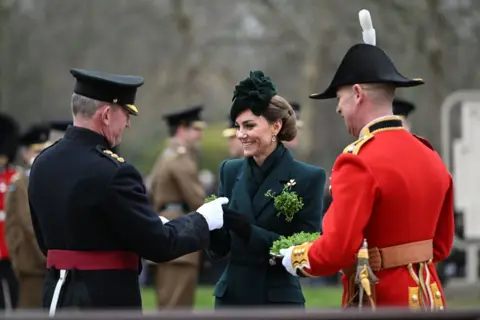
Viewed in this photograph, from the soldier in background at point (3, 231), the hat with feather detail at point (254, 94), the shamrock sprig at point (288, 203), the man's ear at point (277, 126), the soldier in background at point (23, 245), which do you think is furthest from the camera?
the soldier in background at point (3, 231)

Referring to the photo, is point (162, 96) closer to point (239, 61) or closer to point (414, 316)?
point (239, 61)

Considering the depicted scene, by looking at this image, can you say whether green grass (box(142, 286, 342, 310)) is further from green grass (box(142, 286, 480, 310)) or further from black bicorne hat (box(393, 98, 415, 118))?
black bicorne hat (box(393, 98, 415, 118))

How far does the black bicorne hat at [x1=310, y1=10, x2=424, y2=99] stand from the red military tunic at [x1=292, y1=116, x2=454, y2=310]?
0.19 meters

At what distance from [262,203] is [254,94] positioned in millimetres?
560

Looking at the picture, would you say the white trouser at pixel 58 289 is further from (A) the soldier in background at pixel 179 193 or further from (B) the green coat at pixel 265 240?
(A) the soldier in background at pixel 179 193

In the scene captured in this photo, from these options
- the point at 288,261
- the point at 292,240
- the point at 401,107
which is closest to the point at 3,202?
the point at 401,107

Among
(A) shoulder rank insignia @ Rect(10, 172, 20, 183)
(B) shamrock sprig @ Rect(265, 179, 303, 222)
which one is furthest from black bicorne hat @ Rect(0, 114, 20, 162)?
(B) shamrock sprig @ Rect(265, 179, 303, 222)

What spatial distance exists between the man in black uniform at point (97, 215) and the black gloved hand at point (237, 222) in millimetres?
212

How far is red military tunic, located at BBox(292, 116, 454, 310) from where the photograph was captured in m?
4.90

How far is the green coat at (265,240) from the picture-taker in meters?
5.74

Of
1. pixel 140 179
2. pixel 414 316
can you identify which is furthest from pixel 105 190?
pixel 414 316

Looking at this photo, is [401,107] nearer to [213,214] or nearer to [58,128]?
[58,128]

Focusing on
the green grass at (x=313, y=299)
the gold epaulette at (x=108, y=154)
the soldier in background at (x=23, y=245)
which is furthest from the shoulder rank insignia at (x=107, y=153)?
Answer: the green grass at (x=313, y=299)

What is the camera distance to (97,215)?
16.7ft
